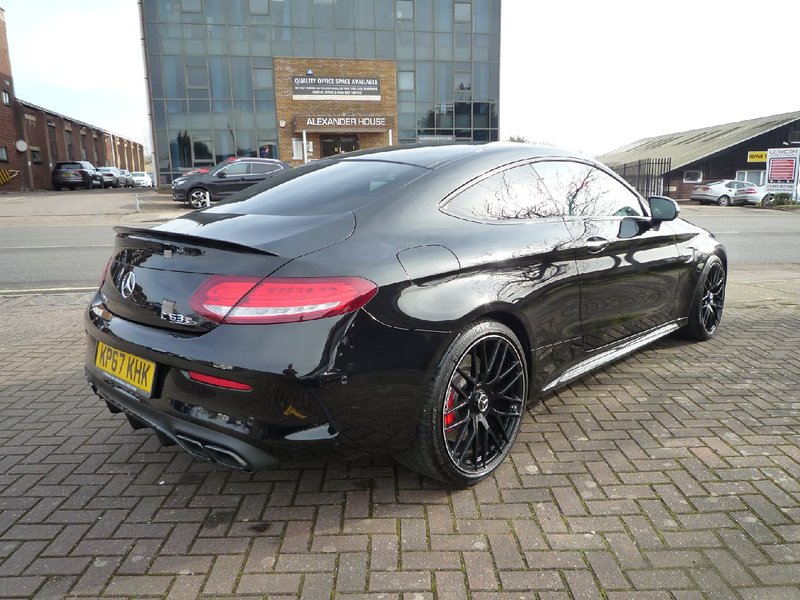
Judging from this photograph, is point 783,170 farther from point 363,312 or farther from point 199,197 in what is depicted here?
point 363,312

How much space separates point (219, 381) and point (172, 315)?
35 centimetres

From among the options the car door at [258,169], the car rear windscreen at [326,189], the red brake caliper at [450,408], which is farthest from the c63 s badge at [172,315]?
the car door at [258,169]

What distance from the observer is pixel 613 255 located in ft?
11.6

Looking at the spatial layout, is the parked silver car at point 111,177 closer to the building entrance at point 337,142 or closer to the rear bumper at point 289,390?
the building entrance at point 337,142

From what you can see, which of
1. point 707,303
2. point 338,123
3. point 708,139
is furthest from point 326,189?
point 708,139

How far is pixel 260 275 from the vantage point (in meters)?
2.19

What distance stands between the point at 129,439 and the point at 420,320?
1.88m

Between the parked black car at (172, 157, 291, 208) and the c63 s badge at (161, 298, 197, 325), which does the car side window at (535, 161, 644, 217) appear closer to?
the c63 s badge at (161, 298, 197, 325)

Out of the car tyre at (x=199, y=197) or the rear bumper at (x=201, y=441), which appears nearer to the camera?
the rear bumper at (x=201, y=441)

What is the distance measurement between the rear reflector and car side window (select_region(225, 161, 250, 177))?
60.7ft

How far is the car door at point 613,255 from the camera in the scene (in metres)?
3.35

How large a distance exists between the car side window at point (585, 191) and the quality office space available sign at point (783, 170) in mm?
32753

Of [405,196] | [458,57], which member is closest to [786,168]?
[458,57]

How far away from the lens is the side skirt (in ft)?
10.6
